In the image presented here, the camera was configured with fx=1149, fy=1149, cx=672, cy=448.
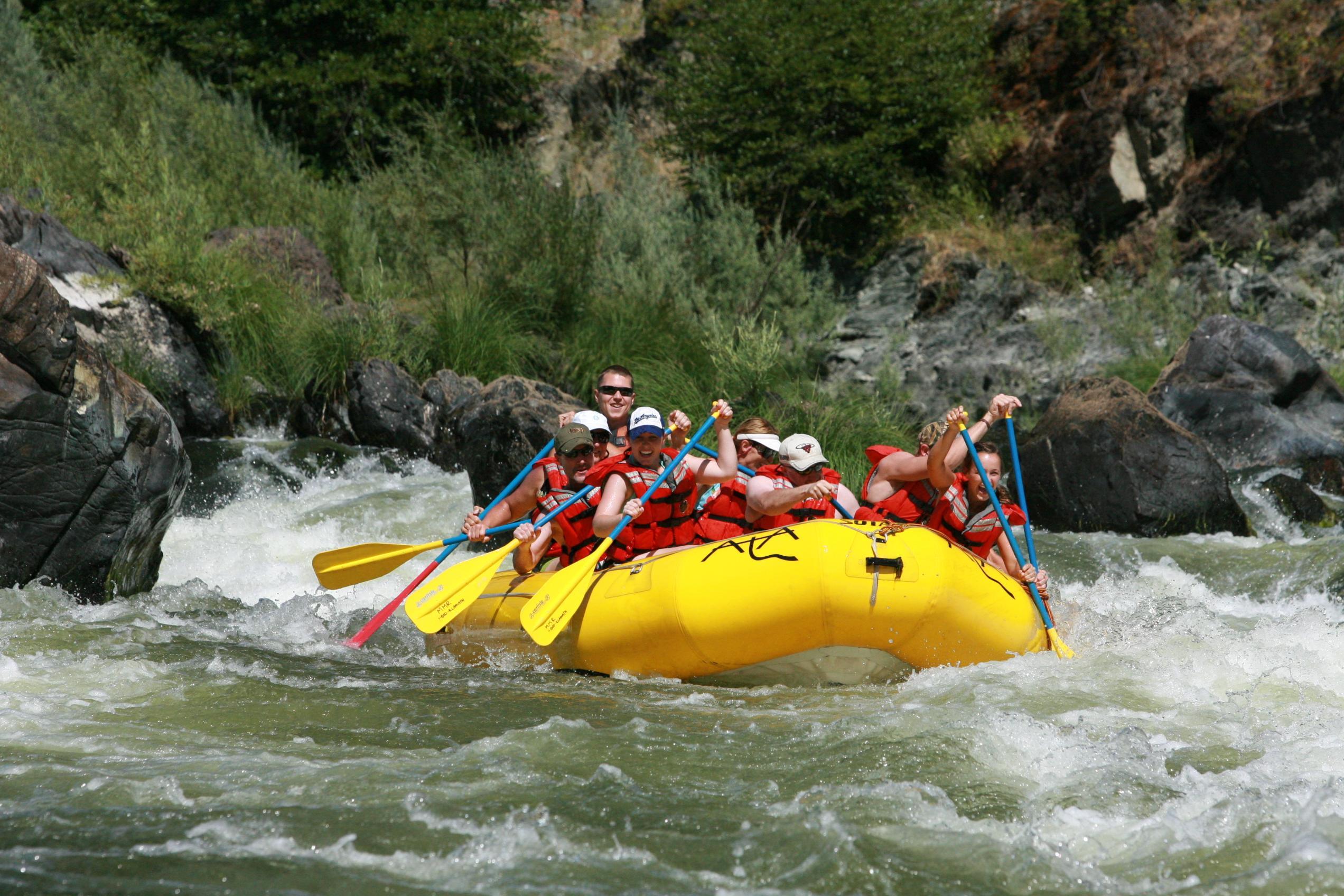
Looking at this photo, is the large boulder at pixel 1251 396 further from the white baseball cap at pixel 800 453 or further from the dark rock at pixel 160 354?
the dark rock at pixel 160 354

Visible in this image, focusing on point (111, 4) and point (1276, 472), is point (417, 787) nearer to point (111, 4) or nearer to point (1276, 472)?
point (1276, 472)

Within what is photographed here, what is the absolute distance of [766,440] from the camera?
192 inches

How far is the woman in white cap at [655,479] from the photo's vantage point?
4.71 metres

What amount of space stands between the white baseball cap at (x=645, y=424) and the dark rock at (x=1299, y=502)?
180 inches

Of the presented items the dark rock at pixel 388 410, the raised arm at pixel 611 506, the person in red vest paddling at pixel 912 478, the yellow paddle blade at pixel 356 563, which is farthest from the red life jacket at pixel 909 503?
the dark rock at pixel 388 410

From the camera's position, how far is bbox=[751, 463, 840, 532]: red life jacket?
460 cm

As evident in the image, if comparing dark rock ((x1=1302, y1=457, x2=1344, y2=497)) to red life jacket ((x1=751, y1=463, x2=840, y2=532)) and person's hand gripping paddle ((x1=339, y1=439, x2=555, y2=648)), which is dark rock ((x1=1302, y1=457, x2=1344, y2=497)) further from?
person's hand gripping paddle ((x1=339, y1=439, x2=555, y2=648))

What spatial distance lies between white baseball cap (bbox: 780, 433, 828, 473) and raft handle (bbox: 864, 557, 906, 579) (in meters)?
0.71

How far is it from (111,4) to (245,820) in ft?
51.0

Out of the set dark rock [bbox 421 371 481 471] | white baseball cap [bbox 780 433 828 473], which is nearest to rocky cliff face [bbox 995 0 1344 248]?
dark rock [bbox 421 371 481 471]

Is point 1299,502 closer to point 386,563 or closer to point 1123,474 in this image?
point 1123,474

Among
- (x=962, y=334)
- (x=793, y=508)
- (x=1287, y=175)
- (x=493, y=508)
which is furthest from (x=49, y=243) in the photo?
(x=1287, y=175)

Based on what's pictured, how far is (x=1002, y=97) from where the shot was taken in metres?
13.5

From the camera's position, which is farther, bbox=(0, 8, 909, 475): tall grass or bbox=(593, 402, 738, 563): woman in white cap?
bbox=(0, 8, 909, 475): tall grass
